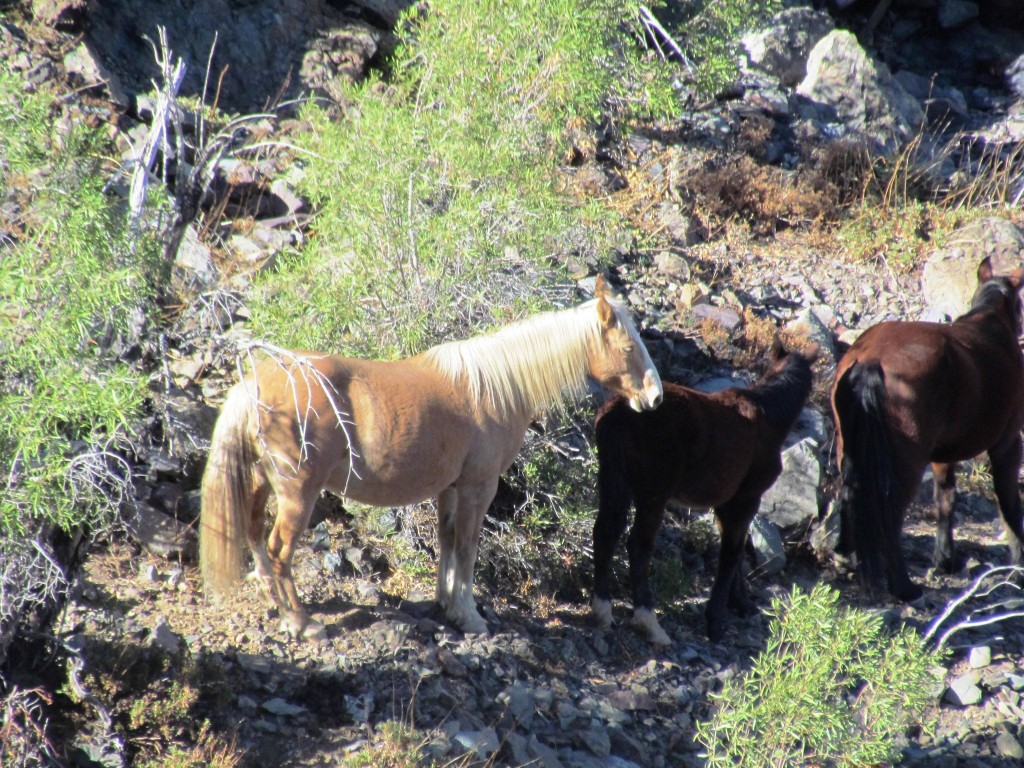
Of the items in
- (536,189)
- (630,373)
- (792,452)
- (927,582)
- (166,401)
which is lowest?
(927,582)

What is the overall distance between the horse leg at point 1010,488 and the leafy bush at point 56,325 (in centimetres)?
636

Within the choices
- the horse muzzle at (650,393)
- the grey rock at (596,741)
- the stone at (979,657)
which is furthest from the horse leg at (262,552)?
the stone at (979,657)

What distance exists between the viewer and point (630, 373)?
5.52 metres

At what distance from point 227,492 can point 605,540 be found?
236 cm

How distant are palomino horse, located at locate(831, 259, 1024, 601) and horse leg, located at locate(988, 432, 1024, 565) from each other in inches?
3.2

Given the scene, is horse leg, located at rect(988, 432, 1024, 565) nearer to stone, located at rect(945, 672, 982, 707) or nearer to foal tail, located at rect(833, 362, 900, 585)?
foal tail, located at rect(833, 362, 900, 585)

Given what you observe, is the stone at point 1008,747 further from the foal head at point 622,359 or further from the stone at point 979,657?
the foal head at point 622,359

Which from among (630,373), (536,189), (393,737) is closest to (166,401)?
(393,737)

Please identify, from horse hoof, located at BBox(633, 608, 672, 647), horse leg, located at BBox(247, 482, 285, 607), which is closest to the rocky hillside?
horse hoof, located at BBox(633, 608, 672, 647)

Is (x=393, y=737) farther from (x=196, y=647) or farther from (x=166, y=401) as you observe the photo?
(x=166, y=401)

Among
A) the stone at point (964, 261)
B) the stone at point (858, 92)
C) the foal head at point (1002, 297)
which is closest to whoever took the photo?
the foal head at point (1002, 297)

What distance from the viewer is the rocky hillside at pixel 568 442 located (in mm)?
4719

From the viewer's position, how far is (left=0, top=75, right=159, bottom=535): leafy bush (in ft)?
12.6

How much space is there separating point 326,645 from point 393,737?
0.84 m
